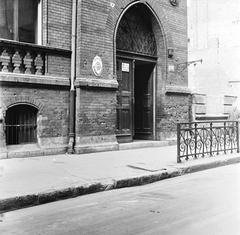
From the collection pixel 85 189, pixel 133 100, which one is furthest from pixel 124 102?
pixel 85 189

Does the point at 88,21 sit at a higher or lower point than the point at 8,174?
higher

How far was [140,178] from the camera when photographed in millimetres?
6715

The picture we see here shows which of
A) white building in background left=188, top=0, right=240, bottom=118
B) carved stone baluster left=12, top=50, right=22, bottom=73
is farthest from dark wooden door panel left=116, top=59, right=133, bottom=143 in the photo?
white building in background left=188, top=0, right=240, bottom=118

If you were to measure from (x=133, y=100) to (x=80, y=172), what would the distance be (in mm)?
5265

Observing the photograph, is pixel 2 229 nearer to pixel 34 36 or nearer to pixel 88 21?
pixel 34 36

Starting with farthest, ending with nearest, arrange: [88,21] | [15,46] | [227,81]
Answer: [227,81], [88,21], [15,46]

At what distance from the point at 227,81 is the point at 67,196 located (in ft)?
67.3

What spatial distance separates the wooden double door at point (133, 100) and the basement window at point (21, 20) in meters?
3.16

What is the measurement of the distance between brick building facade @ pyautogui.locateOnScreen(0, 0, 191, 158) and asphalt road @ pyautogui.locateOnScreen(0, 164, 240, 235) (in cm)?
372

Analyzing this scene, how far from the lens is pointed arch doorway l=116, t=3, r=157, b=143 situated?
11391 millimetres

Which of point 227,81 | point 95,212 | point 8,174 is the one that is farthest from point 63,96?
point 227,81

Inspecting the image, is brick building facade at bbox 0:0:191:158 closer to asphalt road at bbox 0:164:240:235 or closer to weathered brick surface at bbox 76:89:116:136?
weathered brick surface at bbox 76:89:116:136

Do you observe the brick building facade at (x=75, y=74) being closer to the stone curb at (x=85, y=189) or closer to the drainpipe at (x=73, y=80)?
the drainpipe at (x=73, y=80)

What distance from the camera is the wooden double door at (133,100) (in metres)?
11.3
